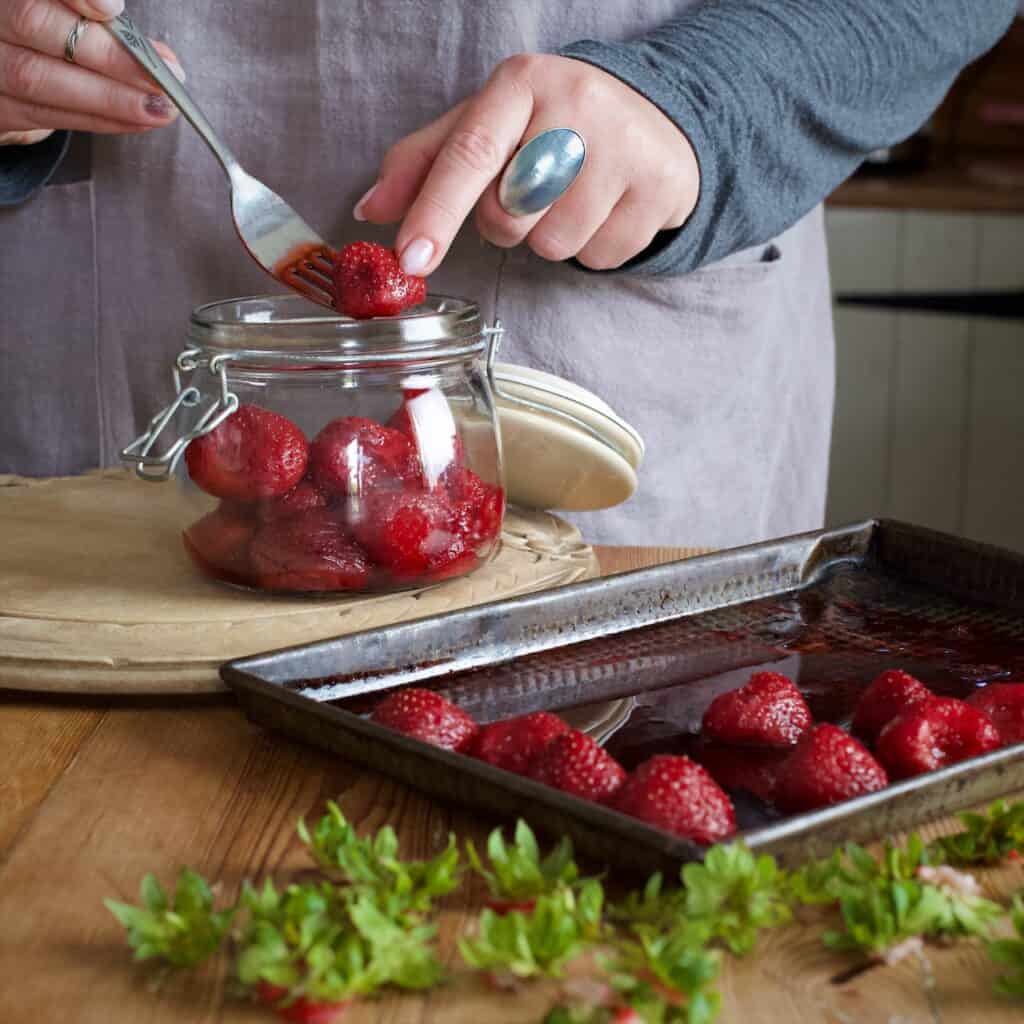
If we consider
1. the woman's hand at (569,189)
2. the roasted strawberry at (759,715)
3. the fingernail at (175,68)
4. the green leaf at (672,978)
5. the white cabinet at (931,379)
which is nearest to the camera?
the green leaf at (672,978)

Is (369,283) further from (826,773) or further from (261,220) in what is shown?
(826,773)

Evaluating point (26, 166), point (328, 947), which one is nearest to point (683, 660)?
point (328, 947)

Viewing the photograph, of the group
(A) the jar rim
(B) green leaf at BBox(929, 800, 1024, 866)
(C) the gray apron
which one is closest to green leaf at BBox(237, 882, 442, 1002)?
(B) green leaf at BBox(929, 800, 1024, 866)

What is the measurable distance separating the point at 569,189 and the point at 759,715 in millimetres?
445

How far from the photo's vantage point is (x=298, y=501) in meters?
0.90

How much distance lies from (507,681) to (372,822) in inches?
6.5

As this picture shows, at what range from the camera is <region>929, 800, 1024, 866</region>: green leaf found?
0.61 m

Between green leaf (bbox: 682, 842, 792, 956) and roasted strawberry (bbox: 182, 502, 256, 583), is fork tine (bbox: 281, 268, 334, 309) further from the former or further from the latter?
green leaf (bbox: 682, 842, 792, 956)

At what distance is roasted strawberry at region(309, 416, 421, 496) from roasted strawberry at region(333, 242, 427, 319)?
65 millimetres

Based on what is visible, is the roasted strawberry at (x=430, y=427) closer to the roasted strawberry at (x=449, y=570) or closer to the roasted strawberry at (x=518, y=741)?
the roasted strawberry at (x=449, y=570)

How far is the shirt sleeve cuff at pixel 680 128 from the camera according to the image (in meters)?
1.06

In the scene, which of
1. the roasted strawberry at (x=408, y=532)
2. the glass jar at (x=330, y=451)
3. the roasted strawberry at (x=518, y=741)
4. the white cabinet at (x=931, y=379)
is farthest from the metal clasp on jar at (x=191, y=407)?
the white cabinet at (x=931, y=379)

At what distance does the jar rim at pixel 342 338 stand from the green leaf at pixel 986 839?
0.44 metres

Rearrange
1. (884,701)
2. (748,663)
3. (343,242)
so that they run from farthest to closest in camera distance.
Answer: (343,242) → (748,663) → (884,701)
